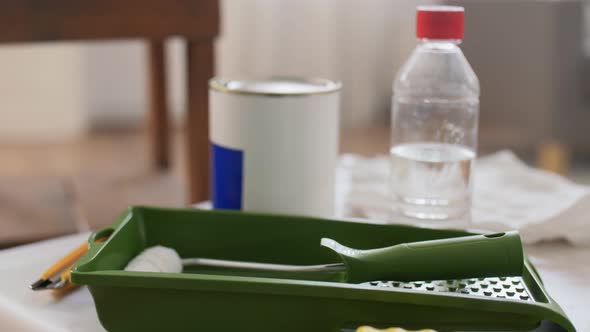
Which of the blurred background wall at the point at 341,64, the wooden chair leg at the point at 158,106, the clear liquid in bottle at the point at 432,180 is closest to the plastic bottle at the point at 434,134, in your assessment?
the clear liquid in bottle at the point at 432,180

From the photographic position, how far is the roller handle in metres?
0.48

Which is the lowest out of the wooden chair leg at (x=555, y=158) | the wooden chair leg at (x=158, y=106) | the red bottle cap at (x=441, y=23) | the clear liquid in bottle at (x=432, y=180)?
the wooden chair leg at (x=555, y=158)

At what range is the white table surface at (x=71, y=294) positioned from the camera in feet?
1.69

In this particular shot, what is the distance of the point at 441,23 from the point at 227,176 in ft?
0.73

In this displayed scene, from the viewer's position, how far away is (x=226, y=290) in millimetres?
458

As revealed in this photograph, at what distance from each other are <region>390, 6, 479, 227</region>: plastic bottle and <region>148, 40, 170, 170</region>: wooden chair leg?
103cm

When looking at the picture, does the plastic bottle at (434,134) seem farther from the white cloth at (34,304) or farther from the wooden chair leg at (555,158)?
the wooden chair leg at (555,158)

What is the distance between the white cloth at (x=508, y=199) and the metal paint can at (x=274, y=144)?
4.3 inches

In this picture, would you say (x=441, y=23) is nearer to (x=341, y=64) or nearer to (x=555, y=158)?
(x=555, y=158)

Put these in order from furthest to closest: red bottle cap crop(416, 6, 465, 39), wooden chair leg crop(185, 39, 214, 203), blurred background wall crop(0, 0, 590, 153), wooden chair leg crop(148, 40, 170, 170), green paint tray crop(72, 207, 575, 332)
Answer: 1. blurred background wall crop(0, 0, 590, 153)
2. wooden chair leg crop(148, 40, 170, 170)
3. wooden chair leg crop(185, 39, 214, 203)
4. red bottle cap crop(416, 6, 465, 39)
5. green paint tray crop(72, 207, 575, 332)

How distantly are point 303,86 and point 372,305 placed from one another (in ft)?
0.91

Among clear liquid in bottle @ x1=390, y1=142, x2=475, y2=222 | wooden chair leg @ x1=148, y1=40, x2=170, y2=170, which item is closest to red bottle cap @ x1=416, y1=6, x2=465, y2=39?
clear liquid in bottle @ x1=390, y1=142, x2=475, y2=222

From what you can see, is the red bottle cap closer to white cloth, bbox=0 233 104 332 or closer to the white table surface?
the white table surface

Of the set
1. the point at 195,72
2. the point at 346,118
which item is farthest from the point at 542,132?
the point at 195,72
